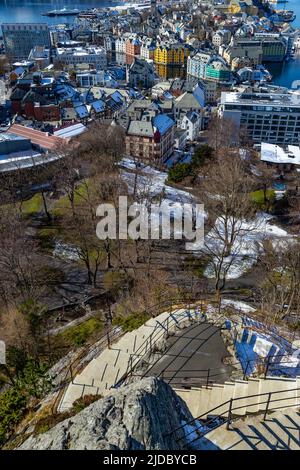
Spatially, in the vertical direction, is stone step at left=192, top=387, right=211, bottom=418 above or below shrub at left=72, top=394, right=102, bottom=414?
below

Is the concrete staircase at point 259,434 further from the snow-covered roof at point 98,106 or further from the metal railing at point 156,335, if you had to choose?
the snow-covered roof at point 98,106

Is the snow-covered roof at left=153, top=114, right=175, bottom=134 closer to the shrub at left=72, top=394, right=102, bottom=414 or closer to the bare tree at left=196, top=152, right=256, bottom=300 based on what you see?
the bare tree at left=196, top=152, right=256, bottom=300

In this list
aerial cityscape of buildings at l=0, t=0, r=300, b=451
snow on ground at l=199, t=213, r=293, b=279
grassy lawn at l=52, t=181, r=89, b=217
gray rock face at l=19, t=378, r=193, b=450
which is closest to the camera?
gray rock face at l=19, t=378, r=193, b=450

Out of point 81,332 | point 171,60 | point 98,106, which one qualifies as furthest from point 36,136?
point 171,60

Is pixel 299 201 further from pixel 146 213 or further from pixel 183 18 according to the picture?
pixel 183 18

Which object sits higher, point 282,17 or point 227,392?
point 282,17

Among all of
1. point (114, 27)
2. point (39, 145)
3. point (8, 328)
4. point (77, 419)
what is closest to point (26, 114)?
point (39, 145)

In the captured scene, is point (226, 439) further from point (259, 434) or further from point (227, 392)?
point (227, 392)

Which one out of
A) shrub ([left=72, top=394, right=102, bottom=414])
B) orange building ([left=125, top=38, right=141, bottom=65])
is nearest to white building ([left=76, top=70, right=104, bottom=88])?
orange building ([left=125, top=38, right=141, bottom=65])
